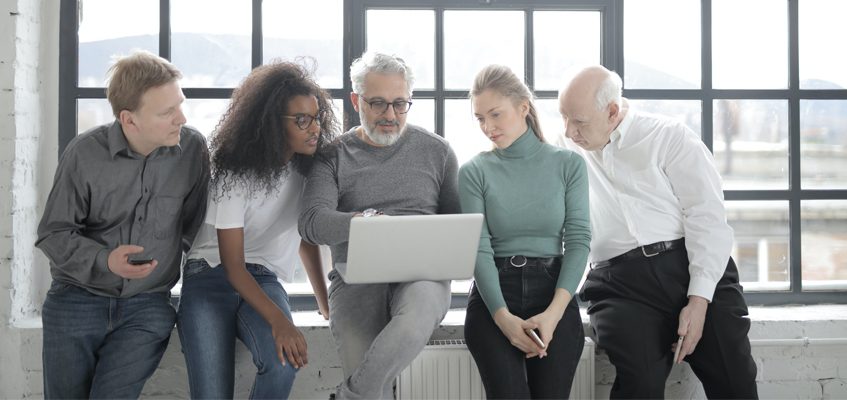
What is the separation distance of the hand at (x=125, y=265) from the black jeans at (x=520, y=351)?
3.04 ft

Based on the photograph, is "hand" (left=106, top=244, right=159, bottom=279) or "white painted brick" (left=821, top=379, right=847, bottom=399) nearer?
"hand" (left=106, top=244, right=159, bottom=279)

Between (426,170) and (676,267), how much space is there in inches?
31.9

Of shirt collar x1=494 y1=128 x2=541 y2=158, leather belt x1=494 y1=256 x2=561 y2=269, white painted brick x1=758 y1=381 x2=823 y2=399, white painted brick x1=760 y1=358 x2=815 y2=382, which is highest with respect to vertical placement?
shirt collar x1=494 y1=128 x2=541 y2=158

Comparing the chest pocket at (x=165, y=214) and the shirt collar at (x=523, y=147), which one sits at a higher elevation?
the shirt collar at (x=523, y=147)

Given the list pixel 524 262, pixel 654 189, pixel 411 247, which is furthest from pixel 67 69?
pixel 654 189

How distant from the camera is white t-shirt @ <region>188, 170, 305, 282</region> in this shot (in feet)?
7.74

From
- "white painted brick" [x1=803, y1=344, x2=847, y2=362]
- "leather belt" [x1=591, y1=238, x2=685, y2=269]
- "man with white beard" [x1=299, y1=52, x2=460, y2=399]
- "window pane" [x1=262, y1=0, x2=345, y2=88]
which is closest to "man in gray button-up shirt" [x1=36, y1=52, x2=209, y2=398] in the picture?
"man with white beard" [x1=299, y1=52, x2=460, y2=399]

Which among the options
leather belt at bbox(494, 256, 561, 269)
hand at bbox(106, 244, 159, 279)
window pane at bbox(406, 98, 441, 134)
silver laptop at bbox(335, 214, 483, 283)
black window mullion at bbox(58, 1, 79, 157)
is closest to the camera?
silver laptop at bbox(335, 214, 483, 283)

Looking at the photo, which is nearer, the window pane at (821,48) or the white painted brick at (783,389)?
the white painted brick at (783,389)

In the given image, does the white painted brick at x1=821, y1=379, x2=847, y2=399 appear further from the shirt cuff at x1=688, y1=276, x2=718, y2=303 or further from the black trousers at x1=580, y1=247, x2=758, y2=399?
the shirt cuff at x1=688, y1=276, x2=718, y2=303

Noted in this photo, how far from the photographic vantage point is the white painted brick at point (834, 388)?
9.02 ft

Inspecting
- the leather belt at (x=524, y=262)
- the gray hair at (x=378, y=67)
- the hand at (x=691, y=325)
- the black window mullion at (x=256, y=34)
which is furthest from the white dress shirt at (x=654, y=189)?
the black window mullion at (x=256, y=34)

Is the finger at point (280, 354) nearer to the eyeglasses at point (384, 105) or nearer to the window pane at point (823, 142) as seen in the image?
the eyeglasses at point (384, 105)

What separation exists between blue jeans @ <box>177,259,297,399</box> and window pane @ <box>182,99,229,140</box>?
747 mm
